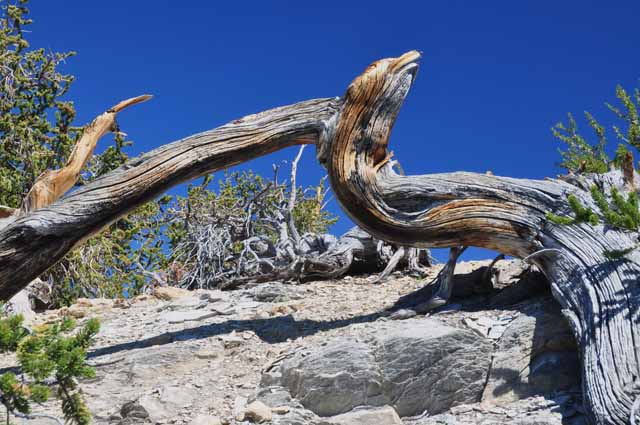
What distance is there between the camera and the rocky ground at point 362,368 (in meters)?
5.71

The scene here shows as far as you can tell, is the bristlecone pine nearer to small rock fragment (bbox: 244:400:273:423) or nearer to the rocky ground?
the rocky ground

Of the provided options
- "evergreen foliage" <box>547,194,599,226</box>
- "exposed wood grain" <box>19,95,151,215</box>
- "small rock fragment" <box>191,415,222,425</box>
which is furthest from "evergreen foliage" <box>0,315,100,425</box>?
"exposed wood grain" <box>19,95,151,215</box>

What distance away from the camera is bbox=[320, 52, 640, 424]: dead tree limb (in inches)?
227

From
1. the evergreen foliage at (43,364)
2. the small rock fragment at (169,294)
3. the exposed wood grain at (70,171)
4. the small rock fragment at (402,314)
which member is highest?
the exposed wood grain at (70,171)

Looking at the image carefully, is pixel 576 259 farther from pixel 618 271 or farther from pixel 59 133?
pixel 59 133

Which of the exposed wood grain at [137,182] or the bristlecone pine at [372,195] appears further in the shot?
the exposed wood grain at [137,182]

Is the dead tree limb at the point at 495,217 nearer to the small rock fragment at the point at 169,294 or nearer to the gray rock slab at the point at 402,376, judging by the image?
the gray rock slab at the point at 402,376

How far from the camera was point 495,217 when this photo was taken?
23.3ft

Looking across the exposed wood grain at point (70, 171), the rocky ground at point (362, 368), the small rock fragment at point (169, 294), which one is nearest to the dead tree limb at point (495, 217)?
the rocky ground at point (362, 368)

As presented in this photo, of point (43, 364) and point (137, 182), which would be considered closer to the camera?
point (43, 364)

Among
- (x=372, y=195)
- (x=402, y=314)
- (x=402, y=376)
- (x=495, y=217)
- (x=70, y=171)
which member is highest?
(x=70, y=171)

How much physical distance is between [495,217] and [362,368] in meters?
2.02

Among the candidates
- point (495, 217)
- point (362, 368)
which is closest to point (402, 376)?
point (362, 368)

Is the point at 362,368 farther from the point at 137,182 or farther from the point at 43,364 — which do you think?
the point at 137,182
